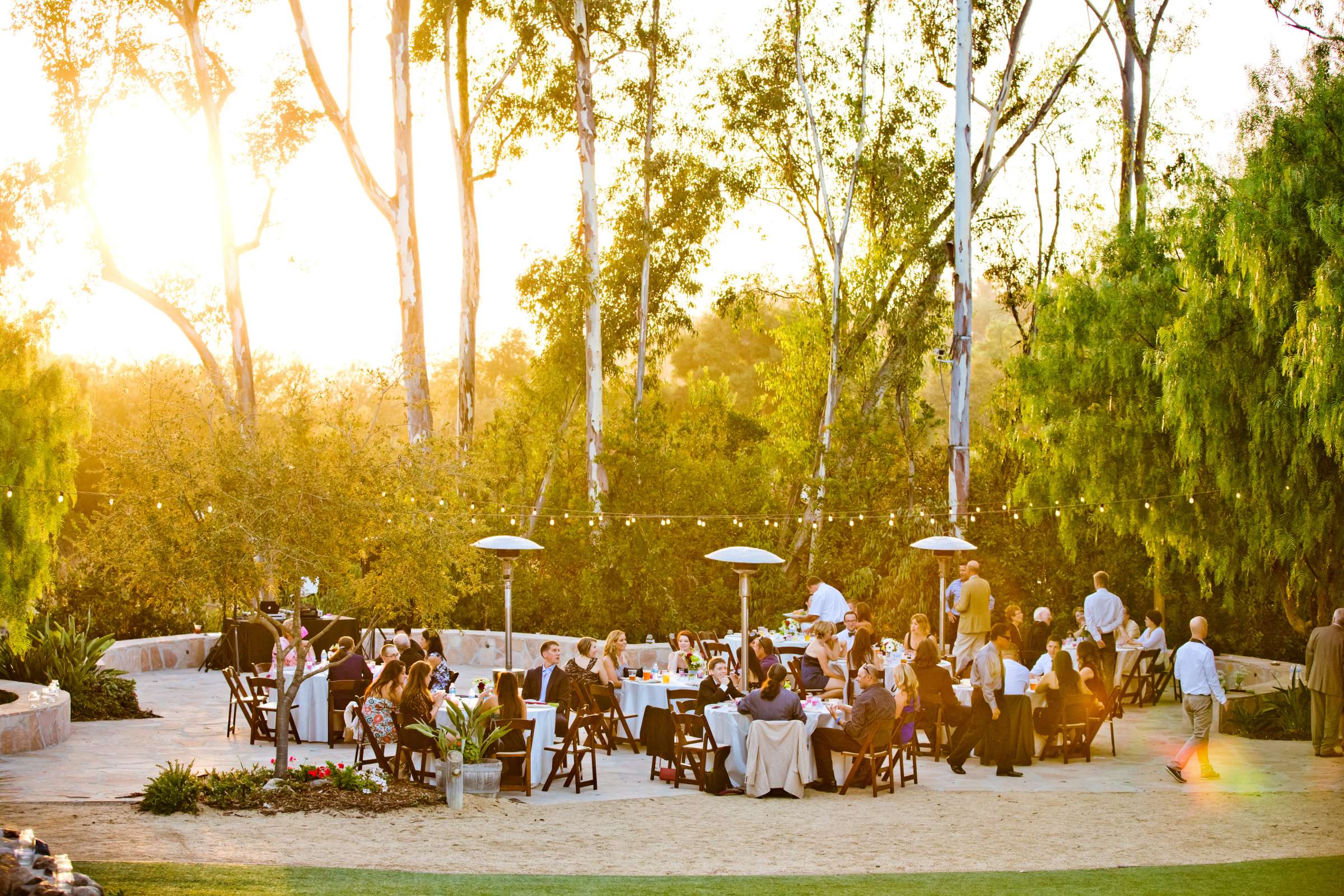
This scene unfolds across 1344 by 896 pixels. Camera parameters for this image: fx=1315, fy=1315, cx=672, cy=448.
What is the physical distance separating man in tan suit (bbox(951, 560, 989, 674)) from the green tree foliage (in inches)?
458

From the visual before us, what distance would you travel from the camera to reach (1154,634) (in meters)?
17.7

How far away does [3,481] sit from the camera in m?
17.2

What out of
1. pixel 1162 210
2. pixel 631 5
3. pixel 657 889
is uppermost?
pixel 631 5

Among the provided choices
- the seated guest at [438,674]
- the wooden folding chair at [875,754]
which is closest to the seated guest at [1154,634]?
the wooden folding chair at [875,754]

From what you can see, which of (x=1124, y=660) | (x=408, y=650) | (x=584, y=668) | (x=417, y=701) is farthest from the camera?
(x=1124, y=660)

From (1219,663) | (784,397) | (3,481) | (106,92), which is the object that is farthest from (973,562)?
(784,397)

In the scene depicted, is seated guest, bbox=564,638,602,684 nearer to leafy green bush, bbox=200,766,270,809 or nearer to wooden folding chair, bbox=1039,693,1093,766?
leafy green bush, bbox=200,766,270,809

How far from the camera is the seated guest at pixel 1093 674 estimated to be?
45.8 feet

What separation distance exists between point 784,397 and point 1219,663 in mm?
22773

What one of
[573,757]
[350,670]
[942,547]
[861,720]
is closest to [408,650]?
[350,670]

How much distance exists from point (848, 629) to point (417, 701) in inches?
270

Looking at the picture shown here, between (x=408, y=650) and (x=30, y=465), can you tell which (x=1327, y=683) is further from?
(x=30, y=465)

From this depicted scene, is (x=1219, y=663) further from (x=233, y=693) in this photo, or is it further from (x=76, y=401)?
(x=76, y=401)

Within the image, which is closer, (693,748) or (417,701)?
(417,701)
